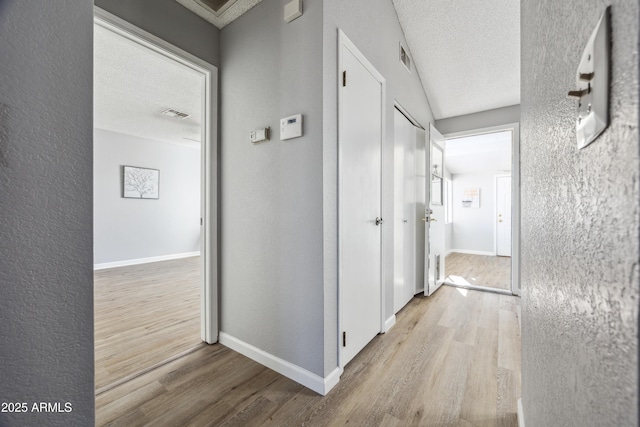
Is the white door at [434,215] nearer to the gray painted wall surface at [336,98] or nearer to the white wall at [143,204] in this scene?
the gray painted wall surface at [336,98]

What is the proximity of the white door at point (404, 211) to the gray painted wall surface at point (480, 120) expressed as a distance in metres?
1.13

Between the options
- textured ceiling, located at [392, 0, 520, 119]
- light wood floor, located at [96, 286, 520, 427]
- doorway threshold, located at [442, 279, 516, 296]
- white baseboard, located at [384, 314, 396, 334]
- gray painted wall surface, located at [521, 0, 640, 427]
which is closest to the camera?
gray painted wall surface, located at [521, 0, 640, 427]

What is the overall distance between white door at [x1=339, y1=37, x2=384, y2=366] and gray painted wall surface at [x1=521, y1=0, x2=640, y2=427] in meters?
1.02

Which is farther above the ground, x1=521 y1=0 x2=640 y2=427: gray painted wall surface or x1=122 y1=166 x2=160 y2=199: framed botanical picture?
x1=122 y1=166 x2=160 y2=199: framed botanical picture

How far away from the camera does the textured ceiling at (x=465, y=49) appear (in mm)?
2357

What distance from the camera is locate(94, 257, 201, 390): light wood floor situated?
182 centimetres

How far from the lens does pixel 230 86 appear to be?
2025 millimetres

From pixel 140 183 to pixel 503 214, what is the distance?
8258mm

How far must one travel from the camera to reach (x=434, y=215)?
10.7 ft

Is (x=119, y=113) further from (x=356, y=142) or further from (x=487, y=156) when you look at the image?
(x=487, y=156)

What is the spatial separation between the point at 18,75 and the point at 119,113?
4266mm

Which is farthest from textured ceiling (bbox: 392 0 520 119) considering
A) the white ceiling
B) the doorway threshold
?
the doorway threshold

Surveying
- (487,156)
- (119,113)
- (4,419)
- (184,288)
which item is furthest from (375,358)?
(487,156)

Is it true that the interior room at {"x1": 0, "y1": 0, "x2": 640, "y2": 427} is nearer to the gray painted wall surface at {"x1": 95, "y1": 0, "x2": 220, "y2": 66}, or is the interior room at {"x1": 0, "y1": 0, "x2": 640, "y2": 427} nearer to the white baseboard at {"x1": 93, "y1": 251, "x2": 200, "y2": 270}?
the gray painted wall surface at {"x1": 95, "y1": 0, "x2": 220, "y2": 66}
